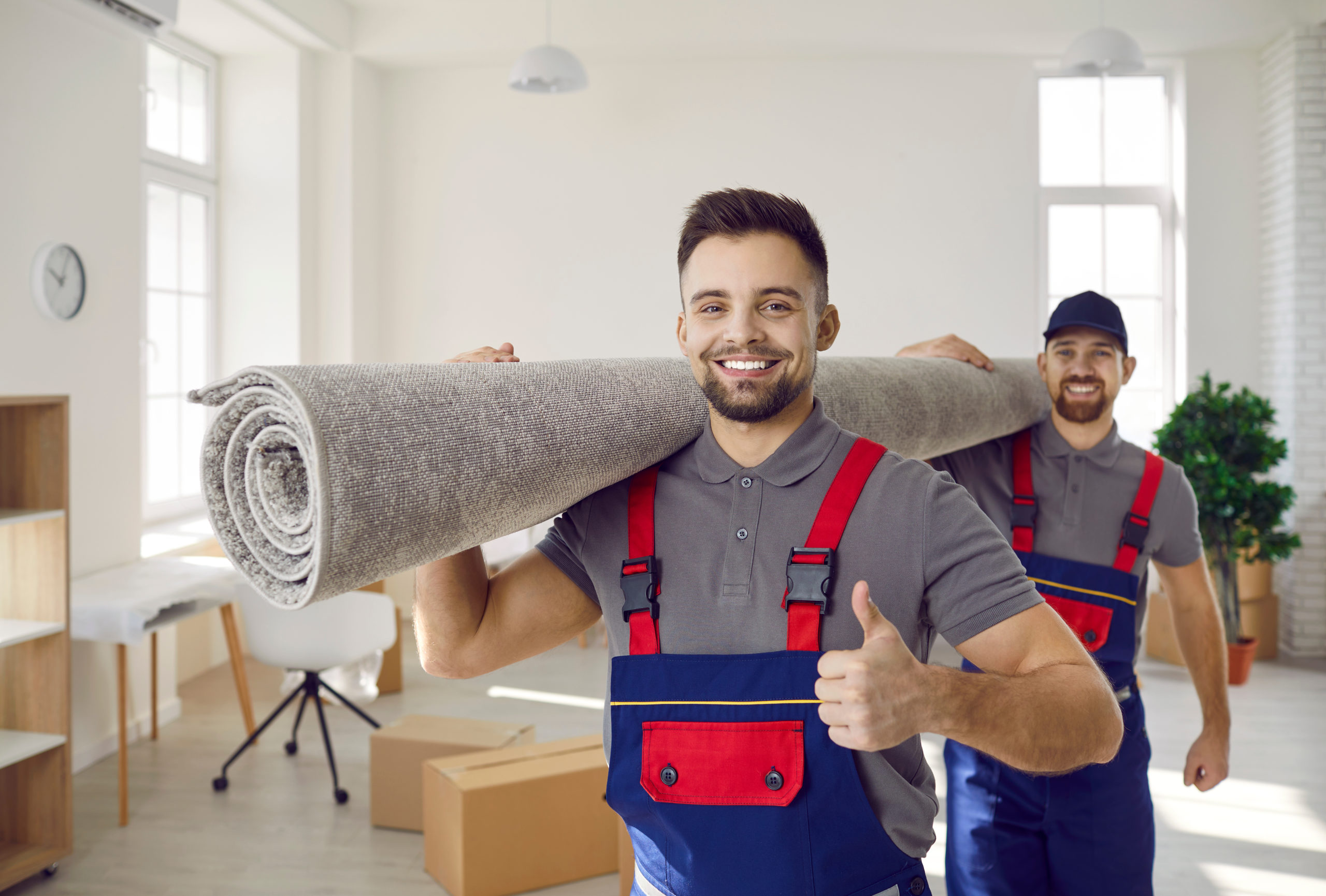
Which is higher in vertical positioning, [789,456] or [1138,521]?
[789,456]

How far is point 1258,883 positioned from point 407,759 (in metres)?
2.74

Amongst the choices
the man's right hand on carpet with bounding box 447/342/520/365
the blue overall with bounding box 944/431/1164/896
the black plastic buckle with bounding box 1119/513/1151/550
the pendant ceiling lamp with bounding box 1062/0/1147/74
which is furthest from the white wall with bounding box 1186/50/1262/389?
the man's right hand on carpet with bounding box 447/342/520/365

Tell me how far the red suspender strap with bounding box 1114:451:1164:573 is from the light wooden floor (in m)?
1.39

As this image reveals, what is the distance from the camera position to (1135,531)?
210 centimetres

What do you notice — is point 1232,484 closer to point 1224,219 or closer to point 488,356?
point 1224,219

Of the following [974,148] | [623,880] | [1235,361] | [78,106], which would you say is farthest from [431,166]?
[1235,361]

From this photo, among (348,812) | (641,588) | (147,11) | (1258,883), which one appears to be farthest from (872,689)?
(147,11)

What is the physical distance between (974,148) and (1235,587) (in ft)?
9.72

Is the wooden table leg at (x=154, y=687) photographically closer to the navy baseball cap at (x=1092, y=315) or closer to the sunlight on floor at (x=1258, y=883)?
the navy baseball cap at (x=1092, y=315)

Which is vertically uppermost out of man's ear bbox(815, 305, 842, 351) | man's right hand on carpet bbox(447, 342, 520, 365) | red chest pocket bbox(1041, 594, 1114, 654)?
man's ear bbox(815, 305, 842, 351)

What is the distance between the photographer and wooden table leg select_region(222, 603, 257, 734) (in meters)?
3.92

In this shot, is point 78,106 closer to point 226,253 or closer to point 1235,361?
point 226,253

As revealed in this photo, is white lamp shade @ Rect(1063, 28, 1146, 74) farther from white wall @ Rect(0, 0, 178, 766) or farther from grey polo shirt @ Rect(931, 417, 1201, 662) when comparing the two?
white wall @ Rect(0, 0, 178, 766)

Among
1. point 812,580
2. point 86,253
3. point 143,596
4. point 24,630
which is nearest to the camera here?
point 812,580
